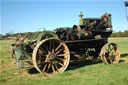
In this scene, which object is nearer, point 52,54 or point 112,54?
point 52,54

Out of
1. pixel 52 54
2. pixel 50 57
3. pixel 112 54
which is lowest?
pixel 112 54

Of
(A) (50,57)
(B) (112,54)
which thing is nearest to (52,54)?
(A) (50,57)

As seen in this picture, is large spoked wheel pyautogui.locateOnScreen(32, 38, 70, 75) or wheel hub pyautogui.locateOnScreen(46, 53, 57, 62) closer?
large spoked wheel pyautogui.locateOnScreen(32, 38, 70, 75)

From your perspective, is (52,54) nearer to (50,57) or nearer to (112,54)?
(50,57)

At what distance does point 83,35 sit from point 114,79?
3338 mm

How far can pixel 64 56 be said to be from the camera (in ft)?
24.3

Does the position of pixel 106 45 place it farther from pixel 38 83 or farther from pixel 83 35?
pixel 38 83

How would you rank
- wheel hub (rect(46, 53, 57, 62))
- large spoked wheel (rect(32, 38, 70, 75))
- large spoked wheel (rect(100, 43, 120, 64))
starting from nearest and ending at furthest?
large spoked wheel (rect(32, 38, 70, 75)), wheel hub (rect(46, 53, 57, 62)), large spoked wheel (rect(100, 43, 120, 64))

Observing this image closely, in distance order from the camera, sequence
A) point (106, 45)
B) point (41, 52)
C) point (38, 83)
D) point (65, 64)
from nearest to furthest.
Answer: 1. point (38, 83)
2. point (41, 52)
3. point (65, 64)
4. point (106, 45)

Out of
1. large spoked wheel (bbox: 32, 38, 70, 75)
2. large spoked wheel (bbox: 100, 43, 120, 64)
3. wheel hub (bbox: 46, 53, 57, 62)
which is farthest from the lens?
large spoked wheel (bbox: 100, 43, 120, 64)

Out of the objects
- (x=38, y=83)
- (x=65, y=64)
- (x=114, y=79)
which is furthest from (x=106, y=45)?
(x=38, y=83)

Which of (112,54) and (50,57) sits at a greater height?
(50,57)

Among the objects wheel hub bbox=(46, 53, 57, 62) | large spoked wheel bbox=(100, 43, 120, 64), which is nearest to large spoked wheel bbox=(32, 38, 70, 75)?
wheel hub bbox=(46, 53, 57, 62)

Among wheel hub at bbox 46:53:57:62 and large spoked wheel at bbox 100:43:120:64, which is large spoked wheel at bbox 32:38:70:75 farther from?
large spoked wheel at bbox 100:43:120:64
